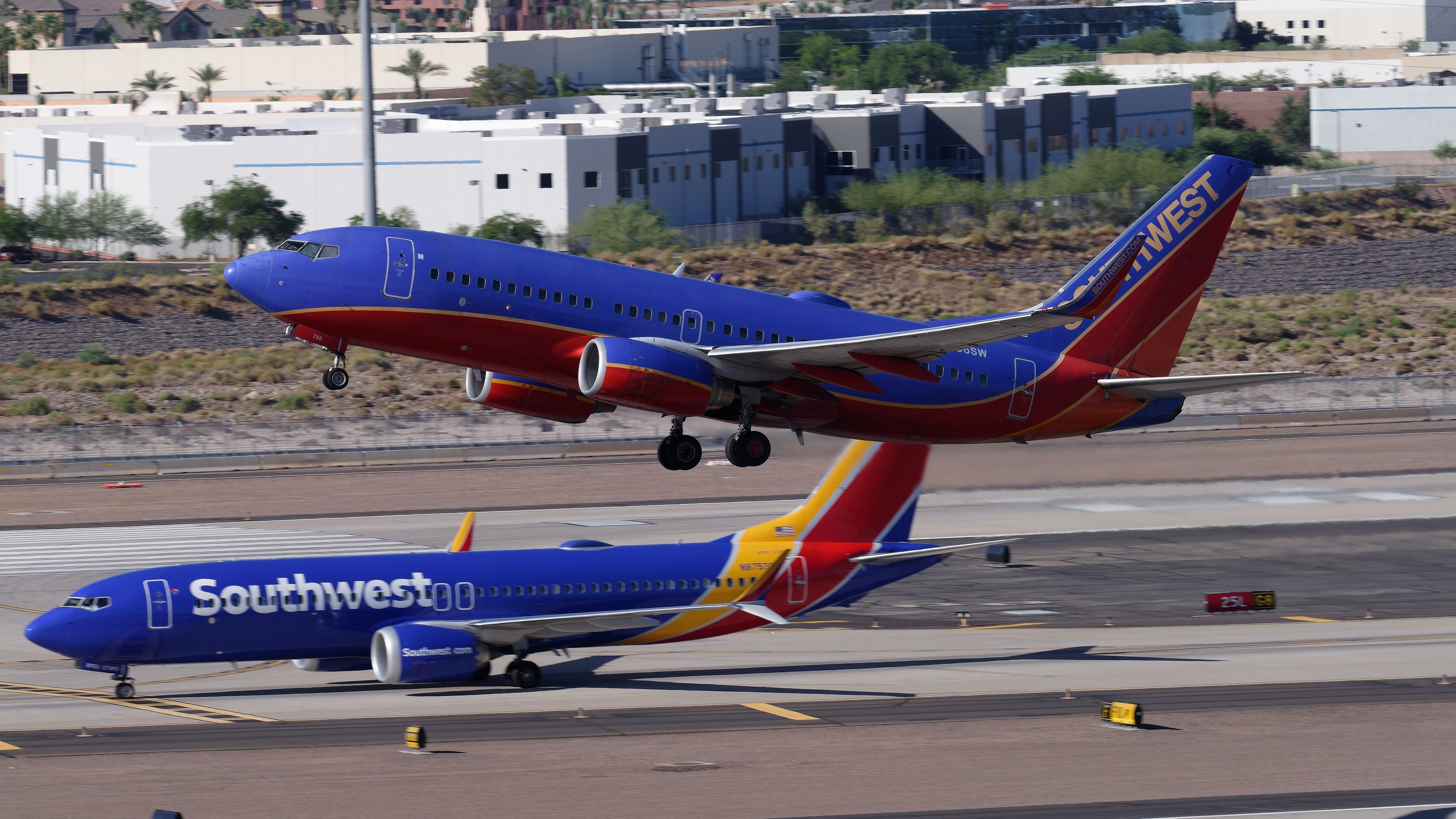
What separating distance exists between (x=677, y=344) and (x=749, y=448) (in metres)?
3.27

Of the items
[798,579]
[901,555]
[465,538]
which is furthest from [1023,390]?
[465,538]

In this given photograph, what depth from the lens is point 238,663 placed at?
62781 mm

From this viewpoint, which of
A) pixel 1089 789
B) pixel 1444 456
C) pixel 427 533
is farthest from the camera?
pixel 1444 456

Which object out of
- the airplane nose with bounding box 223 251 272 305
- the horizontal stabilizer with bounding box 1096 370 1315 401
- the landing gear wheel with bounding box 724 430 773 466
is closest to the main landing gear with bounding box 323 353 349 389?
the airplane nose with bounding box 223 251 272 305

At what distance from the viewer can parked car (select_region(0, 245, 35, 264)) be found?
164 meters

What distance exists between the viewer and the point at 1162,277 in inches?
2053

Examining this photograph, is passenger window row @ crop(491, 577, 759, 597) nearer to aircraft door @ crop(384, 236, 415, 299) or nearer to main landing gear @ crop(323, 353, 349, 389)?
main landing gear @ crop(323, 353, 349, 389)

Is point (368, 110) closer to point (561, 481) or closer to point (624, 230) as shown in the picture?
point (561, 481)

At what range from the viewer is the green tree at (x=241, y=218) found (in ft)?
522

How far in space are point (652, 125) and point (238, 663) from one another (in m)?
119

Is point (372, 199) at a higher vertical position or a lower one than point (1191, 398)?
higher

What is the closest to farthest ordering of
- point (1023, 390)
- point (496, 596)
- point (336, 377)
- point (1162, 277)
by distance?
point (336, 377) < point (1023, 390) < point (1162, 277) < point (496, 596)

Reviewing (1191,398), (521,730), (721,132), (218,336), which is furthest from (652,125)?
(521,730)

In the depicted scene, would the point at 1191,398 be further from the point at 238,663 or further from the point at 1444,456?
the point at 238,663
